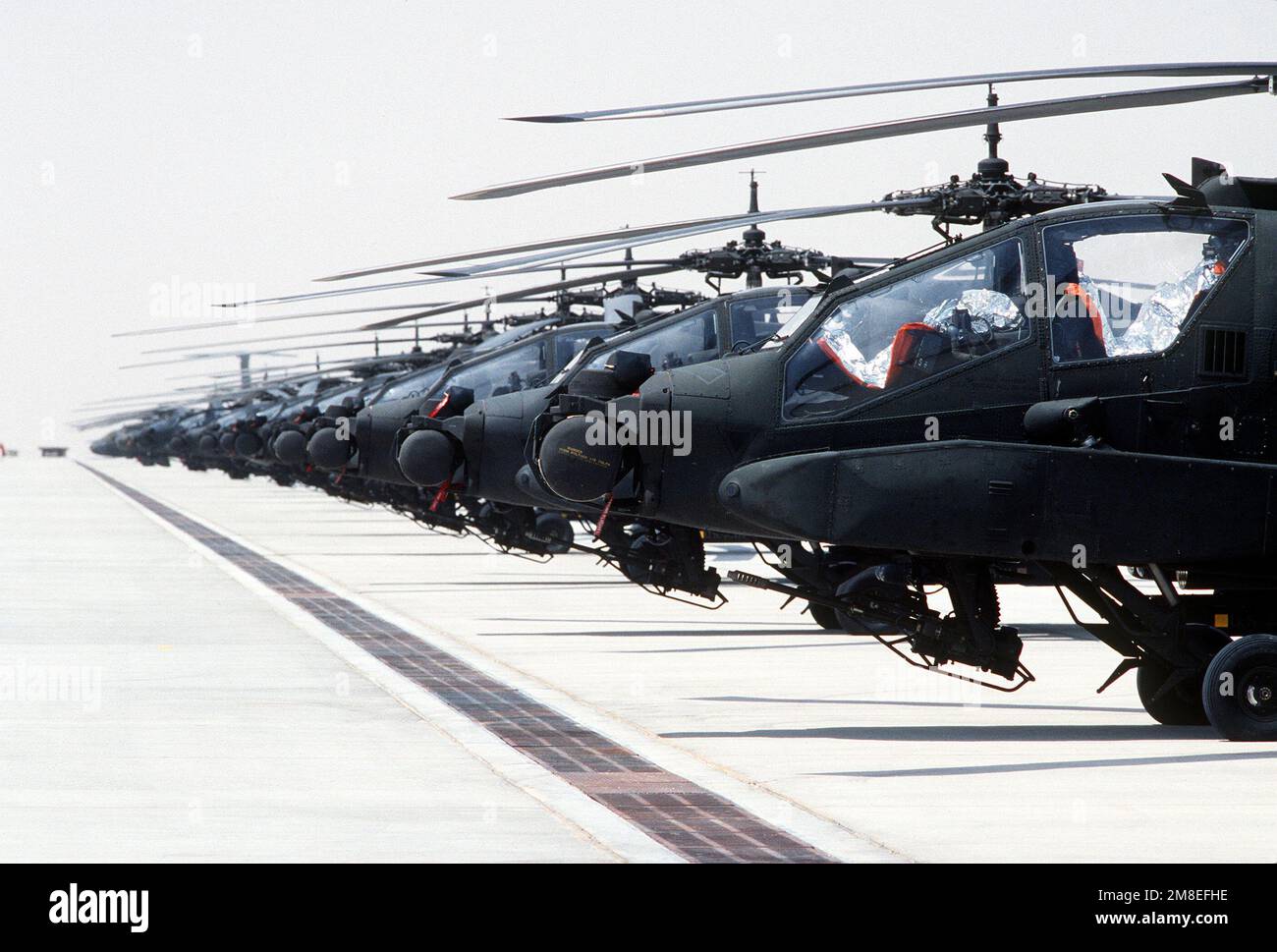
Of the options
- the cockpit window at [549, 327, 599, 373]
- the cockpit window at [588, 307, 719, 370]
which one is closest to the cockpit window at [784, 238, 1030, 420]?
the cockpit window at [588, 307, 719, 370]

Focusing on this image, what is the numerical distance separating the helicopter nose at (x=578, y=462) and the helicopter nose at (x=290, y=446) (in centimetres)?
2275

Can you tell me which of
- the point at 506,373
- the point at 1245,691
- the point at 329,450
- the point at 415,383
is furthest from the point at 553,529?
the point at 1245,691

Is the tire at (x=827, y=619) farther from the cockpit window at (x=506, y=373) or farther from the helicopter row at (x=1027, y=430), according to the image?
the helicopter row at (x=1027, y=430)

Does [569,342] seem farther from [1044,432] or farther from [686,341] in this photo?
[1044,432]

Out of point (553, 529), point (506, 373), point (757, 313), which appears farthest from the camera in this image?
point (553, 529)

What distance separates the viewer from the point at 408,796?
9750 mm

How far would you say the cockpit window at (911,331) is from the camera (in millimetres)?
11797

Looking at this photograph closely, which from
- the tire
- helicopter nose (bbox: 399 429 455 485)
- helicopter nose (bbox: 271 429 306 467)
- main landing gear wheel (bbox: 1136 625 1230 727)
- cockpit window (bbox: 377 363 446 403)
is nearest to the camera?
main landing gear wheel (bbox: 1136 625 1230 727)

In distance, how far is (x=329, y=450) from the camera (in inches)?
1160

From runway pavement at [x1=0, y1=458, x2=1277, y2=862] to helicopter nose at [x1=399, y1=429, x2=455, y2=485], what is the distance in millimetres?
1370

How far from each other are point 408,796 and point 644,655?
24.3 feet

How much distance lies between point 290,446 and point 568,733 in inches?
979

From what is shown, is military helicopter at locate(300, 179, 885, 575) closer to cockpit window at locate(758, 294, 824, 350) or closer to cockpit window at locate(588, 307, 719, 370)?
cockpit window at locate(588, 307, 719, 370)

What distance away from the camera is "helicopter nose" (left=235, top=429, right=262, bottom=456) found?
49.0 metres
